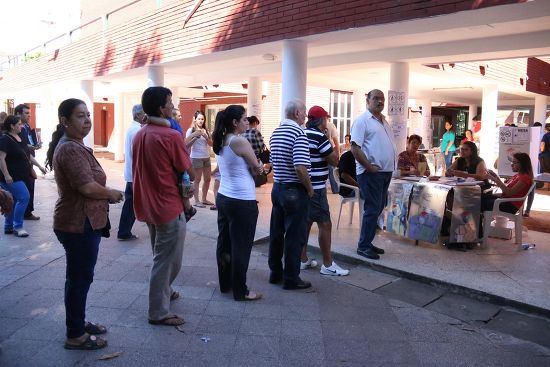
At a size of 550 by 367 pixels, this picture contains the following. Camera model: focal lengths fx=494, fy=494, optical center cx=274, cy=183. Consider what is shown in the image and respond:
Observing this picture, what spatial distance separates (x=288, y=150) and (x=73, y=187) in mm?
1973

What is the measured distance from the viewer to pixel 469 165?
7148 millimetres

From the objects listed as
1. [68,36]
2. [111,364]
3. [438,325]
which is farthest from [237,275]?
[68,36]

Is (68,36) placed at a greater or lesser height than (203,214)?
greater

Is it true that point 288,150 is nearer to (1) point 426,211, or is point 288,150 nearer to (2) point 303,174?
(2) point 303,174

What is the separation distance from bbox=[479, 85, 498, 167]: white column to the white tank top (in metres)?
13.1

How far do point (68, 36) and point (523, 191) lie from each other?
53.7 ft

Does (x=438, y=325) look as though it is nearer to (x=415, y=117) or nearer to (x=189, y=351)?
(x=189, y=351)

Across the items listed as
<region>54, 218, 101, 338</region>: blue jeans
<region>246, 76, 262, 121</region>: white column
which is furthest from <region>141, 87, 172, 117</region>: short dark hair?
<region>246, 76, 262, 121</region>: white column

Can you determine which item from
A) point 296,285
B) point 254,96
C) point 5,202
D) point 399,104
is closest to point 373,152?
point 296,285

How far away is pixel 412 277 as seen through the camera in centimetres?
517

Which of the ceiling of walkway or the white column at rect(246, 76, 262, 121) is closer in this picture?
the ceiling of walkway

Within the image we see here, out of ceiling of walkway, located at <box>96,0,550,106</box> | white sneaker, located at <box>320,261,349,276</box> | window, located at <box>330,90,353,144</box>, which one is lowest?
white sneaker, located at <box>320,261,349,276</box>

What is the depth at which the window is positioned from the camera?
2269 cm

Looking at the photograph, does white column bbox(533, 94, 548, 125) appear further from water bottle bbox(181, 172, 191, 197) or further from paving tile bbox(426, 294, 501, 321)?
water bottle bbox(181, 172, 191, 197)
